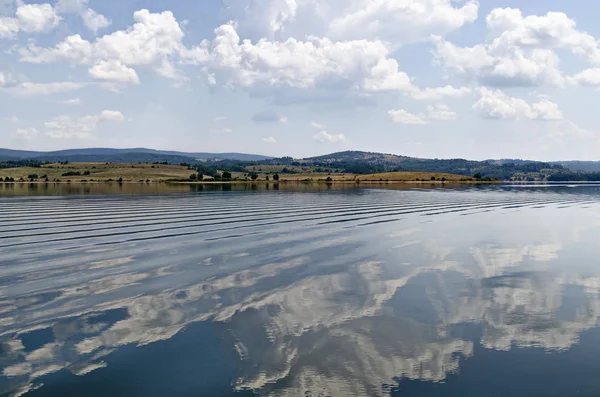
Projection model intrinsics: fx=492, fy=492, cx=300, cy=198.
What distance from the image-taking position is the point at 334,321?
829 inches

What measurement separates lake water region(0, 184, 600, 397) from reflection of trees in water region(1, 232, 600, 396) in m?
0.08

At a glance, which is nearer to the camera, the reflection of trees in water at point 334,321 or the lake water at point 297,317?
the lake water at point 297,317

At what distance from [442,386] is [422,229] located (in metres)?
40.6

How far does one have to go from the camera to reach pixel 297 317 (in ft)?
71.1

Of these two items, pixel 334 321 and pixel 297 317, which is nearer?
pixel 334 321

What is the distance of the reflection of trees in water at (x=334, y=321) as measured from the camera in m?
16.2

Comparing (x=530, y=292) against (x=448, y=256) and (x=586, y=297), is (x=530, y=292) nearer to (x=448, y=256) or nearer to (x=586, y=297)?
(x=586, y=297)

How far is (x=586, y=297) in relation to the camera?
25.2 meters

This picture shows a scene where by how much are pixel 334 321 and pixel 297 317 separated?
1.70 m

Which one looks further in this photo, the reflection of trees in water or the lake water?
the reflection of trees in water

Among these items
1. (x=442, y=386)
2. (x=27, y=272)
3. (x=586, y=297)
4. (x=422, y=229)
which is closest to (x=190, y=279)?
(x=27, y=272)

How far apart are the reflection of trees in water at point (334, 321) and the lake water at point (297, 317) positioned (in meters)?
0.08

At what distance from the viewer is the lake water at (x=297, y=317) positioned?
1539 cm

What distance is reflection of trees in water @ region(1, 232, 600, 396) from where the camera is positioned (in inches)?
637
